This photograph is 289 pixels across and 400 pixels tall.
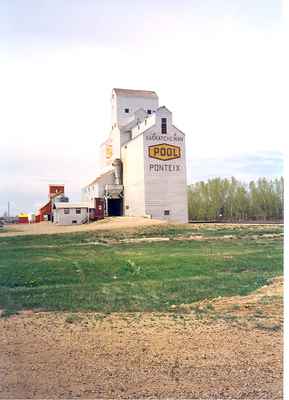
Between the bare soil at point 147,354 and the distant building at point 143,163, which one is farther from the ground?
the distant building at point 143,163

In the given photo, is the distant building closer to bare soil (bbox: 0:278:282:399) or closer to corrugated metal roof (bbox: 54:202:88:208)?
corrugated metal roof (bbox: 54:202:88:208)

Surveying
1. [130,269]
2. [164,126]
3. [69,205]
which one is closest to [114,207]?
[69,205]

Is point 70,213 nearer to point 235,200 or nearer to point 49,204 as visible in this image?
point 49,204

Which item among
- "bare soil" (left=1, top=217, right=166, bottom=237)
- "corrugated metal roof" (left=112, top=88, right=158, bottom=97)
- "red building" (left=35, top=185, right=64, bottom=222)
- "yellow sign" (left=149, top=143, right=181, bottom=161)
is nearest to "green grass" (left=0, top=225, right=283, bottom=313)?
"bare soil" (left=1, top=217, right=166, bottom=237)

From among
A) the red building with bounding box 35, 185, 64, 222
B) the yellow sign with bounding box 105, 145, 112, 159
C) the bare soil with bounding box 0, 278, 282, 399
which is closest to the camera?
the bare soil with bounding box 0, 278, 282, 399

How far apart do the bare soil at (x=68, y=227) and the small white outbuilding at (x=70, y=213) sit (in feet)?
0.14

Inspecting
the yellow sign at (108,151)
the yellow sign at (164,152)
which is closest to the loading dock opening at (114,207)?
the yellow sign at (108,151)

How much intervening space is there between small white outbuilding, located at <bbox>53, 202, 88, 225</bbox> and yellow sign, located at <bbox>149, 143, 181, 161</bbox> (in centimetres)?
67

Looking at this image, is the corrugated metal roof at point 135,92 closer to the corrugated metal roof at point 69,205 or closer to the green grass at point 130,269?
the corrugated metal roof at point 69,205

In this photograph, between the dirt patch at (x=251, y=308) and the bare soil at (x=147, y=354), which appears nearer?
the bare soil at (x=147, y=354)

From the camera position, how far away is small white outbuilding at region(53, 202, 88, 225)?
309 cm

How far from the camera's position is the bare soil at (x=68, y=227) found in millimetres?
3109

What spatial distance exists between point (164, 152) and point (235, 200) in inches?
27.9

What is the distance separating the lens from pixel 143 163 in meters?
3.18
